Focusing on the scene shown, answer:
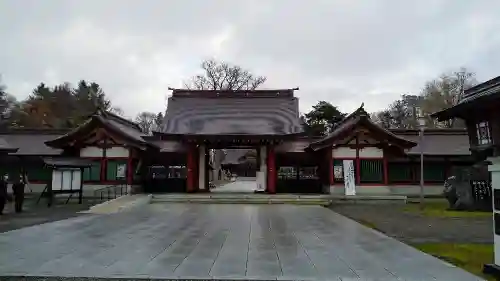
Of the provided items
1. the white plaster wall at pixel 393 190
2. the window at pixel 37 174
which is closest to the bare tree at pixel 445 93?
the white plaster wall at pixel 393 190

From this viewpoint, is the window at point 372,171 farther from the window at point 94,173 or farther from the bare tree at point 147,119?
the bare tree at point 147,119

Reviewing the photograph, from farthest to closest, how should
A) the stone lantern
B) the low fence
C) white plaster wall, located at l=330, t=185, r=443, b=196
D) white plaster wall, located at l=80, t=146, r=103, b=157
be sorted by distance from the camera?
white plaster wall, located at l=80, t=146, r=103, b=157 → white plaster wall, located at l=330, t=185, r=443, b=196 → the low fence → the stone lantern

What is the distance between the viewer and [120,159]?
26.6 meters

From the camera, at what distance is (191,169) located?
87.5 ft

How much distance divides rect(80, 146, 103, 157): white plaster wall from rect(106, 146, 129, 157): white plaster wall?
0.52 m

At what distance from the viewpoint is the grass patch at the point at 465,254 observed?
7332 millimetres

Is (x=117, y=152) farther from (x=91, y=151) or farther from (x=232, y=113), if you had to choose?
(x=232, y=113)

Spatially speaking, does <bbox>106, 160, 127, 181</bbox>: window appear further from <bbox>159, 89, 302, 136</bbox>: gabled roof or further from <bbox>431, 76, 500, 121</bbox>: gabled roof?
<bbox>431, 76, 500, 121</bbox>: gabled roof

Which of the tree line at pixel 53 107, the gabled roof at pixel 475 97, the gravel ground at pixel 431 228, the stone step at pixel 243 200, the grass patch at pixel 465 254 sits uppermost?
the tree line at pixel 53 107

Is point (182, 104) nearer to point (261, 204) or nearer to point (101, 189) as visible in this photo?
point (101, 189)

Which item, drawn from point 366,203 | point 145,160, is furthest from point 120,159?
point 366,203

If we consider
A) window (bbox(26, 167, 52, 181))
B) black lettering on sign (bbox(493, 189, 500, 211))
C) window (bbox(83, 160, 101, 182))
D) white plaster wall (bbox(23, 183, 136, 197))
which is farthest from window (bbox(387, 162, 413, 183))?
window (bbox(26, 167, 52, 181))

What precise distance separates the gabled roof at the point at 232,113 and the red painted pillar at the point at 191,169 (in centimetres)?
134

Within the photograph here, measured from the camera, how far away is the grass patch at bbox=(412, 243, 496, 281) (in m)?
7.33
